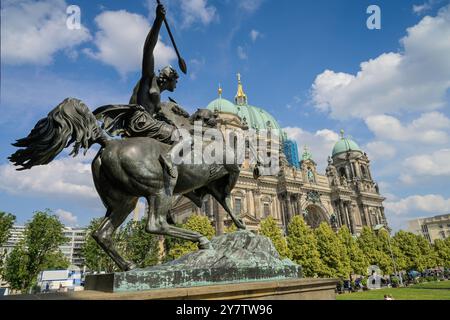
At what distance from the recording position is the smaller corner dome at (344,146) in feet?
250

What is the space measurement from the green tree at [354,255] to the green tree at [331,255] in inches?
98.4

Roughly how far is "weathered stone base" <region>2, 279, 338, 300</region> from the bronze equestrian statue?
118 cm

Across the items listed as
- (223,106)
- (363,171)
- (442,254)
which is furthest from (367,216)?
(223,106)

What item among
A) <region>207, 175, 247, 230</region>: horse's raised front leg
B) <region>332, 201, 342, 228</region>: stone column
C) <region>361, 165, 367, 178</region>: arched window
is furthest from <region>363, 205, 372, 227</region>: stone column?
<region>207, 175, 247, 230</region>: horse's raised front leg

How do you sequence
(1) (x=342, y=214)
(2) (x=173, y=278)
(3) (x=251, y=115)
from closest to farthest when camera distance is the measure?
(2) (x=173, y=278) < (1) (x=342, y=214) < (3) (x=251, y=115)

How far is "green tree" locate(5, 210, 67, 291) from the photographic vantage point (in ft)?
105

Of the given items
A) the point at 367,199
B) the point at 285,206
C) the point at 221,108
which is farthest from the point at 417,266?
the point at 221,108

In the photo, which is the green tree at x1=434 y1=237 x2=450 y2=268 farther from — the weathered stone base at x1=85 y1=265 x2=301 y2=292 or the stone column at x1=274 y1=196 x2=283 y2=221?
the weathered stone base at x1=85 y1=265 x2=301 y2=292

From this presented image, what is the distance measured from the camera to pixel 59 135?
4746 millimetres

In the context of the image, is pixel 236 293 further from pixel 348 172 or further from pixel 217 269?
pixel 348 172

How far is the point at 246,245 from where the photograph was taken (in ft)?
19.2

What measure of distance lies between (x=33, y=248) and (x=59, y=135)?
33633 mm

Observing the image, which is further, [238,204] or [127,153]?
[238,204]
